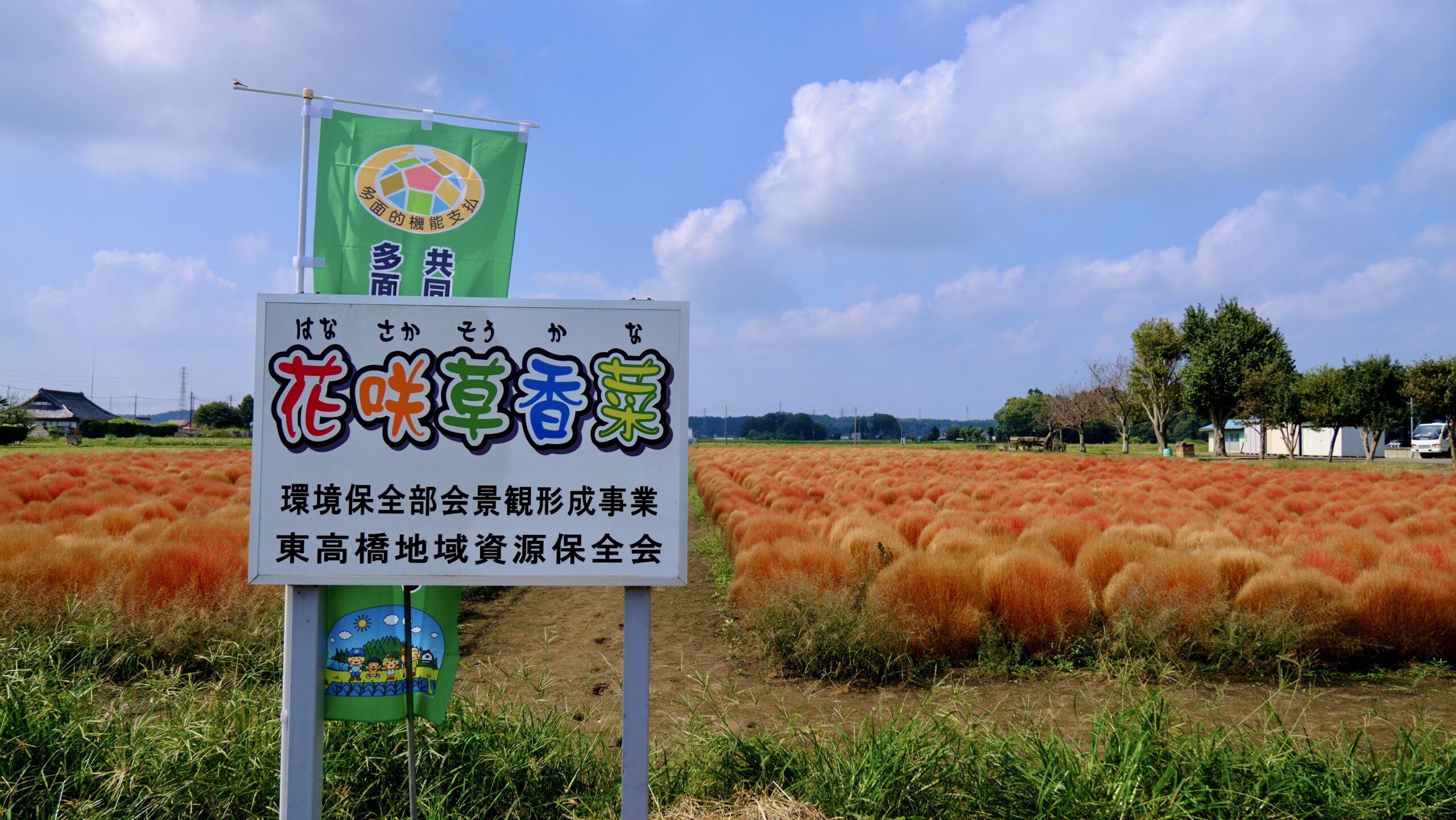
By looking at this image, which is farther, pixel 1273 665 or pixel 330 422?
pixel 1273 665

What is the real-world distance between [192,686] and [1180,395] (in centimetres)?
4853

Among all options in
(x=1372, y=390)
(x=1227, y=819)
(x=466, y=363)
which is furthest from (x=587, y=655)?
(x=1372, y=390)

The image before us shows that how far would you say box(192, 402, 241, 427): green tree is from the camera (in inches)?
2687

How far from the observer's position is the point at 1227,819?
273cm

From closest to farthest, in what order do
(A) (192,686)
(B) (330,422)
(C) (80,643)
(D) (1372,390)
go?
1. (B) (330,422)
2. (A) (192,686)
3. (C) (80,643)
4. (D) (1372,390)

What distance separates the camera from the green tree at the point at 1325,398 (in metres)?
32.8

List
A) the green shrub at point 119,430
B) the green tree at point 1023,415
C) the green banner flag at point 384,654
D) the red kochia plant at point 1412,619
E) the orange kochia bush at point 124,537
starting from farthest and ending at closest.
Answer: the green tree at point 1023,415 → the green shrub at point 119,430 → the red kochia plant at point 1412,619 → the orange kochia bush at point 124,537 → the green banner flag at point 384,654

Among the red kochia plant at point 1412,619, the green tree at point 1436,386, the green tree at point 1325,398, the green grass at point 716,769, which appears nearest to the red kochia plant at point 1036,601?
the green grass at point 716,769

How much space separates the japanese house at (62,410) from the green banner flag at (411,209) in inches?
2995

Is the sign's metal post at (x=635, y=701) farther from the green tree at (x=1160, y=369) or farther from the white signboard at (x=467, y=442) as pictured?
the green tree at (x=1160, y=369)

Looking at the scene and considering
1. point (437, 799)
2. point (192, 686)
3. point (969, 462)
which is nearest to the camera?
point (437, 799)

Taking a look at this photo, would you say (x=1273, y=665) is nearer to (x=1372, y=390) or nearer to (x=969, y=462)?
(x=969, y=462)

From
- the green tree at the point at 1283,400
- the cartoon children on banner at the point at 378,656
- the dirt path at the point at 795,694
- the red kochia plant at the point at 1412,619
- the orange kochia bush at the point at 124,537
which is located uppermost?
the green tree at the point at 1283,400

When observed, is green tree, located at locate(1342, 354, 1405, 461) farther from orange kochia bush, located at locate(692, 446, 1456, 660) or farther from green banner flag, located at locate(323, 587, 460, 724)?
green banner flag, located at locate(323, 587, 460, 724)
